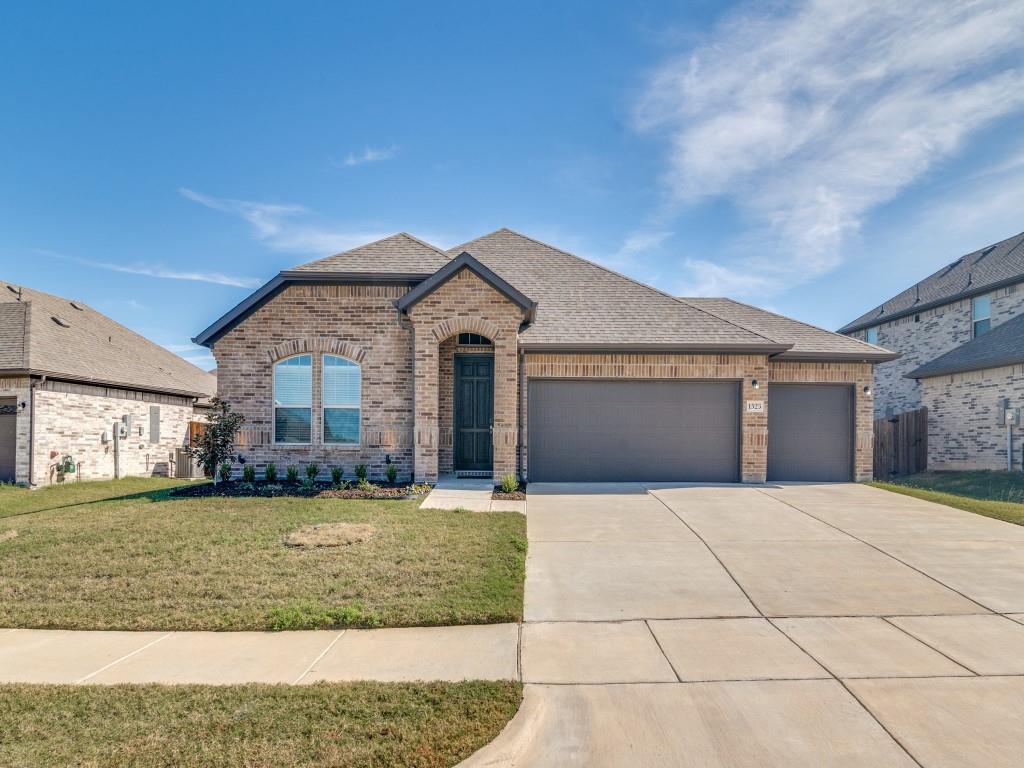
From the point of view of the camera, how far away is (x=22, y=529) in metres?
8.54

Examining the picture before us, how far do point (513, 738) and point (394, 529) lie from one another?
5.01m

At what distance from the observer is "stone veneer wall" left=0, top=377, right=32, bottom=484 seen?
14164 mm

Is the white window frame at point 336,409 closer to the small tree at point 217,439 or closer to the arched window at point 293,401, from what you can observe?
the arched window at point 293,401

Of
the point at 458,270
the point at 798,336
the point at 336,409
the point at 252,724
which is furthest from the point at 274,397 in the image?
the point at 798,336

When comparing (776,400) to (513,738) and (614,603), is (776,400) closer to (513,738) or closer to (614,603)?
(614,603)

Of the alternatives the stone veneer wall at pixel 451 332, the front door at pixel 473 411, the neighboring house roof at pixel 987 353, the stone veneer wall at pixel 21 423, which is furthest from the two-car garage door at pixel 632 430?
the stone veneer wall at pixel 21 423

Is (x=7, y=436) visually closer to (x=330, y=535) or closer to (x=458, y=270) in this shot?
(x=330, y=535)

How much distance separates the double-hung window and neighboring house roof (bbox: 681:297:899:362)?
7.89 metres

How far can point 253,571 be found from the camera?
6484 mm

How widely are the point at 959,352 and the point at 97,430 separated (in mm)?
27271

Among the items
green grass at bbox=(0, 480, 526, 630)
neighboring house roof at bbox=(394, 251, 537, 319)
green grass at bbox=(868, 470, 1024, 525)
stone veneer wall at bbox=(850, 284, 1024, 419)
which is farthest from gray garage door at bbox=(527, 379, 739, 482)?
stone veneer wall at bbox=(850, 284, 1024, 419)

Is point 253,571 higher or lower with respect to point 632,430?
lower

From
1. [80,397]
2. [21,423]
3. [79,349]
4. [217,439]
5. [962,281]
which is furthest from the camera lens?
[962,281]

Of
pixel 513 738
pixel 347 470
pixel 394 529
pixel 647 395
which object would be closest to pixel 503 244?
pixel 647 395
